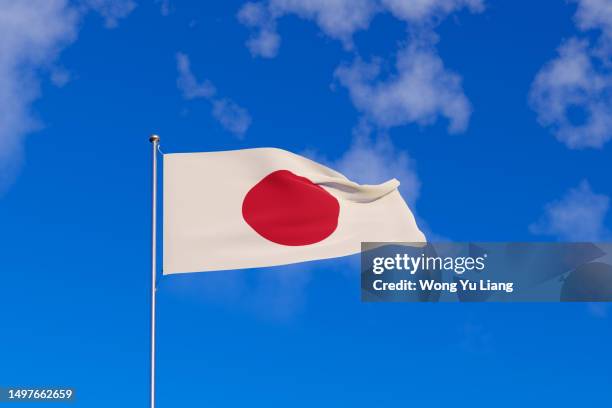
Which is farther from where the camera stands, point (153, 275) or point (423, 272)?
point (423, 272)

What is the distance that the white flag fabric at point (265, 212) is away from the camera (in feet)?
96.3

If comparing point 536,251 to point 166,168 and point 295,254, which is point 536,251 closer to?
point 295,254

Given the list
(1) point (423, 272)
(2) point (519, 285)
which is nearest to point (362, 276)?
(1) point (423, 272)

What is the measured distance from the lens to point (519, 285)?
105ft

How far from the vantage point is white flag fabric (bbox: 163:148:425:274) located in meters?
29.4

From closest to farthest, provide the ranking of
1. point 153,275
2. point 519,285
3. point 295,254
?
1. point 153,275
2. point 295,254
3. point 519,285

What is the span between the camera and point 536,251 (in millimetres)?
32781

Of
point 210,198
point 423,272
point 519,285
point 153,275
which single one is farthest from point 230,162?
point 519,285

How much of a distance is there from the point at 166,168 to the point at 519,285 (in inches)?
382

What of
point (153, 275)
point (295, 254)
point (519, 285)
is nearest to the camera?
point (153, 275)

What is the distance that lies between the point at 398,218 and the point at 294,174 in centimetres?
283

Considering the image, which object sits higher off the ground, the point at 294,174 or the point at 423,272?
the point at 294,174

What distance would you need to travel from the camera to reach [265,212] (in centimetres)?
3012

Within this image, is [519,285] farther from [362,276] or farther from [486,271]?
[362,276]
